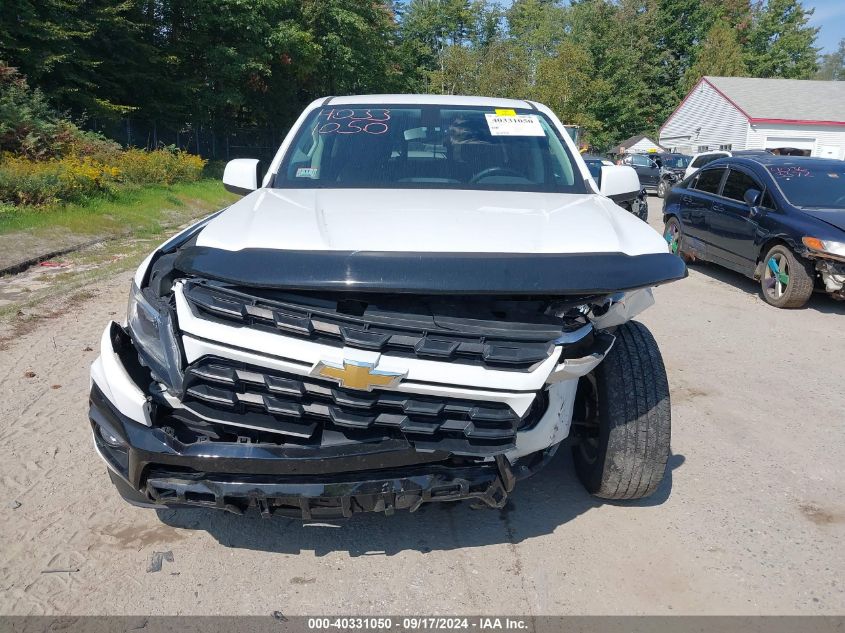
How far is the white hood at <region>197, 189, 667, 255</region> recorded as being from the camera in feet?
8.62

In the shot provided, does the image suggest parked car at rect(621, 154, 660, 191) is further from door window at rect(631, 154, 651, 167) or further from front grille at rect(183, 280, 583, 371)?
front grille at rect(183, 280, 583, 371)

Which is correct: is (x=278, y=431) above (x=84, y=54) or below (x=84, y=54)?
below

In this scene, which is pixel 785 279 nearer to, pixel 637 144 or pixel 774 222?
pixel 774 222

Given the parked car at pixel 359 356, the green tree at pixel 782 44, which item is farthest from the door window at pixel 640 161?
the green tree at pixel 782 44

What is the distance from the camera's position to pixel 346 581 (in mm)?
2916

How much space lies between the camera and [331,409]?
251 centimetres

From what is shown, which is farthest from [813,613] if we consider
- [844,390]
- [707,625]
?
[844,390]

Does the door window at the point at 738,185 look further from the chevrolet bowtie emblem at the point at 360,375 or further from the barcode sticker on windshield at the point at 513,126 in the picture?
the chevrolet bowtie emblem at the point at 360,375

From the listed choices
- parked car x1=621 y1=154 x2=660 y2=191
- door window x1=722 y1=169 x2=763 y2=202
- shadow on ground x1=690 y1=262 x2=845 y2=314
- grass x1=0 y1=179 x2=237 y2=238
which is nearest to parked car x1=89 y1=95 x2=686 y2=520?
shadow on ground x1=690 y1=262 x2=845 y2=314

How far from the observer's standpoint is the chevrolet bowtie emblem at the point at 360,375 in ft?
7.82

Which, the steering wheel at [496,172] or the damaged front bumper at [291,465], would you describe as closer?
the damaged front bumper at [291,465]

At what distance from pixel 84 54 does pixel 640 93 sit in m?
49.1

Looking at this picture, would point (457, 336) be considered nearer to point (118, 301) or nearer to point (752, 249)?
point (118, 301)

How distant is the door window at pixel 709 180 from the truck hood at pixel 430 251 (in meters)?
7.43
